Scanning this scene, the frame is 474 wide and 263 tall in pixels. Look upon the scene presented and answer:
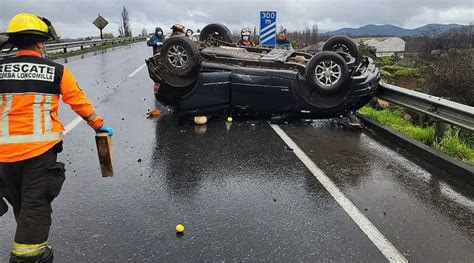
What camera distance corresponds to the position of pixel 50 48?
21.4 meters

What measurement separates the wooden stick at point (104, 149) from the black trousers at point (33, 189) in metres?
0.35

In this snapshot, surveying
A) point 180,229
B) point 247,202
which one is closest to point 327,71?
point 247,202

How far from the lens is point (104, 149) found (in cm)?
323

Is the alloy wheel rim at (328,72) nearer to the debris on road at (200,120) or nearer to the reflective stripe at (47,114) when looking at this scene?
the debris on road at (200,120)

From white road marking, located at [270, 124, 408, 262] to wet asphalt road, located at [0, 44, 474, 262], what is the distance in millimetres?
56

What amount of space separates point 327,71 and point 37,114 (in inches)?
205

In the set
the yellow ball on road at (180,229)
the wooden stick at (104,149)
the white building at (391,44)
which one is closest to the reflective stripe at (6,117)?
the wooden stick at (104,149)

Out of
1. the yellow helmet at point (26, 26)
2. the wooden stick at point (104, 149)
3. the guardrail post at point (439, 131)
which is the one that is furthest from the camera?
the guardrail post at point (439, 131)

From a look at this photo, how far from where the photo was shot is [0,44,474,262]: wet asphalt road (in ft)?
11.0

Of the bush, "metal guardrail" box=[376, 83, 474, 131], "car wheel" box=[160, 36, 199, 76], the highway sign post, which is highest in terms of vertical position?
the highway sign post

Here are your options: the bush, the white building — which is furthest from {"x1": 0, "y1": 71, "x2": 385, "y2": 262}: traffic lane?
the white building

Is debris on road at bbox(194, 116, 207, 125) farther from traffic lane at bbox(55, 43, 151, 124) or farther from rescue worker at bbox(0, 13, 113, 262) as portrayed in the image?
rescue worker at bbox(0, 13, 113, 262)

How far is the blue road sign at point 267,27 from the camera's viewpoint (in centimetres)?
1517

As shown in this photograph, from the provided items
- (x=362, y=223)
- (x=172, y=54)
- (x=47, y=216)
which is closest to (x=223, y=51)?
(x=172, y=54)
